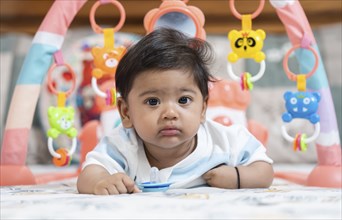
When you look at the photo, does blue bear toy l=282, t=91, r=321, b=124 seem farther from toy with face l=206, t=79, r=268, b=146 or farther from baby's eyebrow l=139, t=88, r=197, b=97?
toy with face l=206, t=79, r=268, b=146

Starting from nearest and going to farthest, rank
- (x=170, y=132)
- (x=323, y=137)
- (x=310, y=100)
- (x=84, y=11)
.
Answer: (x=170, y=132)
(x=310, y=100)
(x=323, y=137)
(x=84, y=11)

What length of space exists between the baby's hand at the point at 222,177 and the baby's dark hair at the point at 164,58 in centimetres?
16

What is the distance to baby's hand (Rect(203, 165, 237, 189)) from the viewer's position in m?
1.14

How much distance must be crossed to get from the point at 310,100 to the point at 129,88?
43cm

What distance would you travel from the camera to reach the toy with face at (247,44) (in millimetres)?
1324

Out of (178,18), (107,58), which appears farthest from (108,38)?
(178,18)

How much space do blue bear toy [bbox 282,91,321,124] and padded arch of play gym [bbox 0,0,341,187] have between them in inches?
3.6

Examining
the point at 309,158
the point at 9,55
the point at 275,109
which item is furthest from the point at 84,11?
the point at 309,158

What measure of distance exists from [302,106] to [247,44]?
0.62 feet

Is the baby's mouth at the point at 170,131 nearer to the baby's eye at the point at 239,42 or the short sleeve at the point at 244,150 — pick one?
the short sleeve at the point at 244,150

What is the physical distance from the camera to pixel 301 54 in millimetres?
1438

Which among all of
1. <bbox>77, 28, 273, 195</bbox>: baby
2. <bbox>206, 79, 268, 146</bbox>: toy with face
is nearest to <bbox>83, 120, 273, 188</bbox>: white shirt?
<bbox>77, 28, 273, 195</bbox>: baby

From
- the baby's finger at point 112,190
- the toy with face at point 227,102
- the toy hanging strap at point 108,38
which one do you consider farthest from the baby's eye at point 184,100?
the toy with face at point 227,102

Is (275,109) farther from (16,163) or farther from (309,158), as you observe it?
(16,163)
